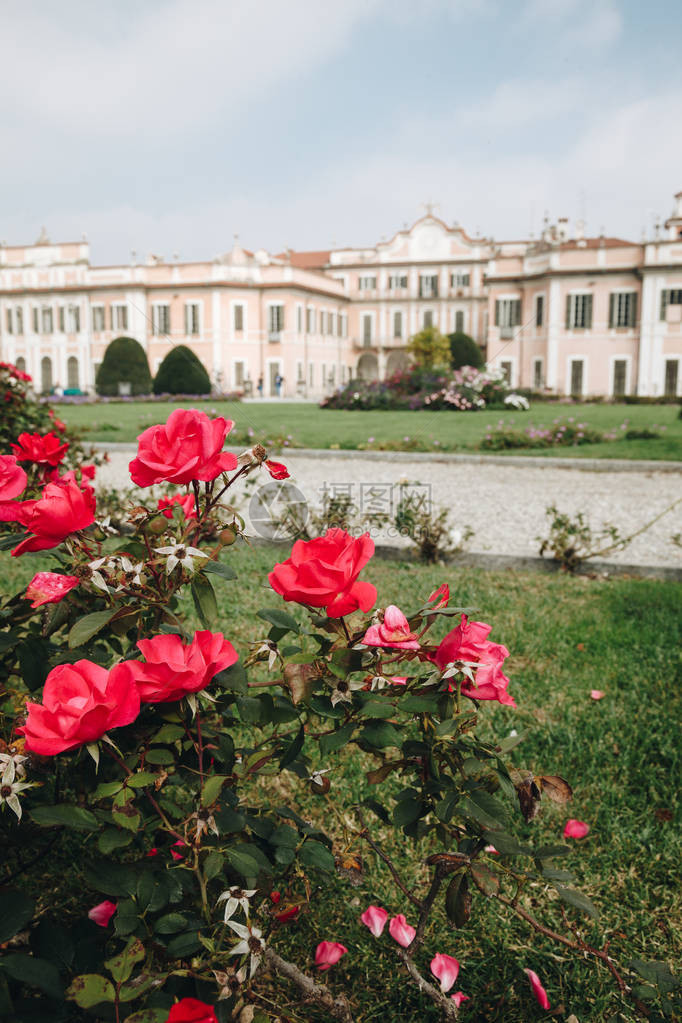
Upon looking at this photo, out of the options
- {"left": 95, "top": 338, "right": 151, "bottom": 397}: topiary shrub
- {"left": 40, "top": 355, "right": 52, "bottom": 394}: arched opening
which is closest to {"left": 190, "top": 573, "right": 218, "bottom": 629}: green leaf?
{"left": 95, "top": 338, "right": 151, "bottom": 397}: topiary shrub

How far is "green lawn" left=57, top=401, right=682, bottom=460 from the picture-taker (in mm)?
9516

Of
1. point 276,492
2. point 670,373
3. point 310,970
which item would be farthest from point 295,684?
point 670,373

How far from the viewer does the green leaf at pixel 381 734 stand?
82cm

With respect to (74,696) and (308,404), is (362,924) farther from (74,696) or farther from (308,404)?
(308,404)

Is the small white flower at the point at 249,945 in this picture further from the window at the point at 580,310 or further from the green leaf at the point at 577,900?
the window at the point at 580,310

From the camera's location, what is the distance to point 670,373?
28750 mm

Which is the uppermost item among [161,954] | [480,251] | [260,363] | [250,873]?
[480,251]

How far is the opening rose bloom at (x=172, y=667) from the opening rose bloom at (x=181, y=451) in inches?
7.3

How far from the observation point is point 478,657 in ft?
2.71

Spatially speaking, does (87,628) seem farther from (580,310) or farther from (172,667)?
(580,310)

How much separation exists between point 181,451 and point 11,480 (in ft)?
0.85

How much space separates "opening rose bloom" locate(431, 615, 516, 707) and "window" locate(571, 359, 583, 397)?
30165 millimetres

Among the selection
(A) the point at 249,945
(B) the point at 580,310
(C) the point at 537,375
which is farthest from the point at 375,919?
(B) the point at 580,310

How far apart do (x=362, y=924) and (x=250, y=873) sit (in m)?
0.73
